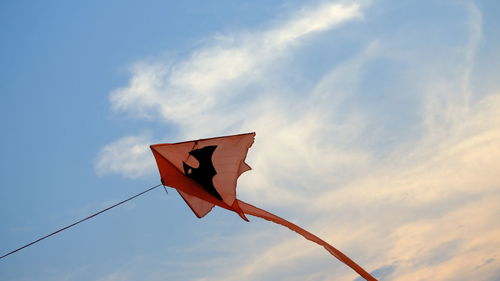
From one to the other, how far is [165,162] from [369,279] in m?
7.16

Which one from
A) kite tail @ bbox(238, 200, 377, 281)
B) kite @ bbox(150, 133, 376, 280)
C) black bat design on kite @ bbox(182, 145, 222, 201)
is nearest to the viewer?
kite @ bbox(150, 133, 376, 280)

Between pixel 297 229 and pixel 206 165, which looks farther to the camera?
pixel 297 229

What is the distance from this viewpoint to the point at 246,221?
38.1ft

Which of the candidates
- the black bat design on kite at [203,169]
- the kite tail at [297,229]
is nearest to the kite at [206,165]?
the black bat design on kite at [203,169]

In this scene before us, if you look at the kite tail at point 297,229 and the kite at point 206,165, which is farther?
the kite tail at point 297,229

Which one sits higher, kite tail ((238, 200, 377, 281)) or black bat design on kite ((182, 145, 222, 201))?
black bat design on kite ((182, 145, 222, 201))

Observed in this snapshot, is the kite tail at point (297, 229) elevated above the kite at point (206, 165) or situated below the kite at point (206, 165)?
below

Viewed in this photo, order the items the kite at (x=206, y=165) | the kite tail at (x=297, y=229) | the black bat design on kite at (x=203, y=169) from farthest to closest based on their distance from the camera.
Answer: the kite tail at (x=297, y=229)
the black bat design on kite at (x=203, y=169)
the kite at (x=206, y=165)

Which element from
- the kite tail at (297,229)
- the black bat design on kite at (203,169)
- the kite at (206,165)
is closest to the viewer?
the kite at (206,165)

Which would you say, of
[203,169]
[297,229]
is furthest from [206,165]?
[297,229]

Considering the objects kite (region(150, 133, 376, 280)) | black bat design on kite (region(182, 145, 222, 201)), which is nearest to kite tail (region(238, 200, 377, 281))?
kite (region(150, 133, 376, 280))

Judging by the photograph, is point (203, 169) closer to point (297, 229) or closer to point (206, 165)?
point (206, 165)

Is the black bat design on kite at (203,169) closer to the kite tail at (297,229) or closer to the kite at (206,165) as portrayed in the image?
the kite at (206,165)

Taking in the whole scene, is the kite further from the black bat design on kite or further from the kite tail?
the kite tail
